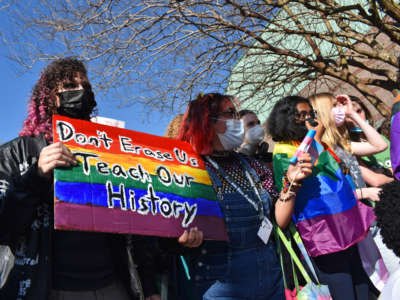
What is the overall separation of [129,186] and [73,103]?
0.57 meters

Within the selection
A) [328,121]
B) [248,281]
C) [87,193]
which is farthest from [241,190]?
[328,121]

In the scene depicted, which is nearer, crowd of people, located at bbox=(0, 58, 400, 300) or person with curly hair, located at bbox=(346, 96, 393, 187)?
crowd of people, located at bbox=(0, 58, 400, 300)

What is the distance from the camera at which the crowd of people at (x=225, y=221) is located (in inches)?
57.1

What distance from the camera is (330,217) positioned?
7.18 ft

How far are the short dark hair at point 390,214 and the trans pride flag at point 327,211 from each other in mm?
959

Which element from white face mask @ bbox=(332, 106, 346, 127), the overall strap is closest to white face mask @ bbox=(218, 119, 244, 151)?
the overall strap

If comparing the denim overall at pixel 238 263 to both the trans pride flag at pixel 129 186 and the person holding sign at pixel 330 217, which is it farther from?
the person holding sign at pixel 330 217

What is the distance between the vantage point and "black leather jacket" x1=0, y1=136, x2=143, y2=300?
1.41 metres

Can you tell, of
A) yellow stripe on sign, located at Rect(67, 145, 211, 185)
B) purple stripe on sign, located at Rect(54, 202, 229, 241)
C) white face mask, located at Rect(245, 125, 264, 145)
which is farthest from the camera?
white face mask, located at Rect(245, 125, 264, 145)

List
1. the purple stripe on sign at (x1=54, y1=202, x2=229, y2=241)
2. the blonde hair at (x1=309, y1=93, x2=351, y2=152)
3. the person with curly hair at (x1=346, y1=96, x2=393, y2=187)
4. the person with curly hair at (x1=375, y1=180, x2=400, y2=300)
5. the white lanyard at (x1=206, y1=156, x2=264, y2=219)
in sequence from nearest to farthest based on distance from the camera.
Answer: the person with curly hair at (x1=375, y1=180, x2=400, y2=300)
the purple stripe on sign at (x1=54, y1=202, x2=229, y2=241)
the white lanyard at (x1=206, y1=156, x2=264, y2=219)
the blonde hair at (x1=309, y1=93, x2=351, y2=152)
the person with curly hair at (x1=346, y1=96, x2=393, y2=187)

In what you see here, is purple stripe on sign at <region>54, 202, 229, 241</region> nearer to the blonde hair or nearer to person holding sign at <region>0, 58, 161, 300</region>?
person holding sign at <region>0, 58, 161, 300</region>

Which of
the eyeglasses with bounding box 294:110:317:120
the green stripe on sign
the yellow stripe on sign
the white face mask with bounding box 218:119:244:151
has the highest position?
the eyeglasses with bounding box 294:110:317:120

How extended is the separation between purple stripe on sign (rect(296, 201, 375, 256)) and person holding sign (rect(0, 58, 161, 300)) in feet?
3.84

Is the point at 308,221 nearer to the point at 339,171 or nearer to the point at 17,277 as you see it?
the point at 339,171
